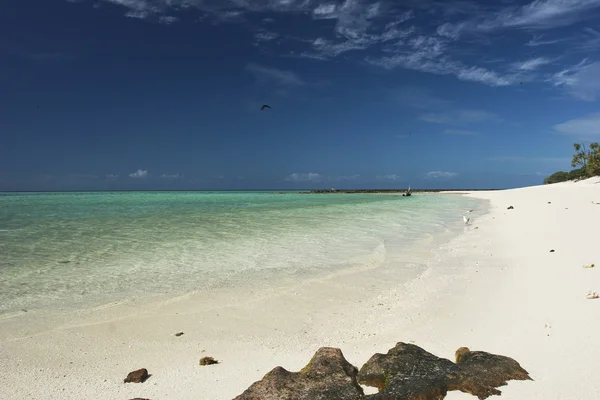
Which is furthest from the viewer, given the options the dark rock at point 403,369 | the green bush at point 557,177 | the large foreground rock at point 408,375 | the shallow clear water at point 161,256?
the green bush at point 557,177

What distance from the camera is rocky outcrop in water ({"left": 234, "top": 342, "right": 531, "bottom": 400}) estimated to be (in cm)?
294

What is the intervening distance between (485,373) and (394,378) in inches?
33.9

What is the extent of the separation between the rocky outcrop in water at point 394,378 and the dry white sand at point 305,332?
162 millimetres

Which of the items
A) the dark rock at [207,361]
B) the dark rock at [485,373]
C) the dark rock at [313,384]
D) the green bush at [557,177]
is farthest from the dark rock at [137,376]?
the green bush at [557,177]

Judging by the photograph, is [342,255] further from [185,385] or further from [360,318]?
[185,385]

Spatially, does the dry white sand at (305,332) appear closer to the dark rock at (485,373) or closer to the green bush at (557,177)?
the dark rock at (485,373)

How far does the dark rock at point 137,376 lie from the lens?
3.75 m

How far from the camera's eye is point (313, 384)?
306 cm

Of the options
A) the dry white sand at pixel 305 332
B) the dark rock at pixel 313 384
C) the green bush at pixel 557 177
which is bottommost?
the dry white sand at pixel 305 332

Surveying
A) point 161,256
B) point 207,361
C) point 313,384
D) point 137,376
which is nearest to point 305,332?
point 207,361

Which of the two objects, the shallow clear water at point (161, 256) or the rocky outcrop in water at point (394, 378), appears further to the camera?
the shallow clear water at point (161, 256)

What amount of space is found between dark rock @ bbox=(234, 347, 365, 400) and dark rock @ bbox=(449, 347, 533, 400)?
35.9 inches

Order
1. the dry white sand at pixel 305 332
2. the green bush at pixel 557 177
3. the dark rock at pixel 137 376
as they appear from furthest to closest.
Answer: the green bush at pixel 557 177
the dark rock at pixel 137 376
the dry white sand at pixel 305 332

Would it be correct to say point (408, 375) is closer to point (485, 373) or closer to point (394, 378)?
point (394, 378)
